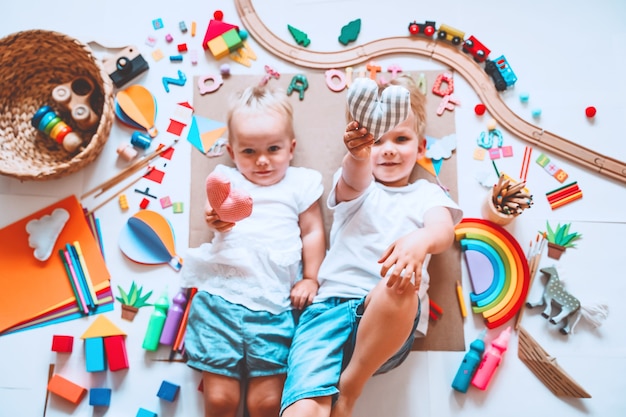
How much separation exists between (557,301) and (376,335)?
517mm

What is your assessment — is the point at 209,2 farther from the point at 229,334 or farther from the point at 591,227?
the point at 591,227

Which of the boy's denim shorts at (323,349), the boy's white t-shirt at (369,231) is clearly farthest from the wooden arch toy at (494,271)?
the boy's denim shorts at (323,349)

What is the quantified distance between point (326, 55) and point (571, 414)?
1.09 m

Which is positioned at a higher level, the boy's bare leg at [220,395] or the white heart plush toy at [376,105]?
the white heart plush toy at [376,105]

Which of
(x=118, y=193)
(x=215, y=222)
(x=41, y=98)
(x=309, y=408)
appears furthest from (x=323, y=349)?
(x=41, y=98)

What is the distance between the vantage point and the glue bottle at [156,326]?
51.4 inches

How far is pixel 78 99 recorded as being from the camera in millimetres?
1384

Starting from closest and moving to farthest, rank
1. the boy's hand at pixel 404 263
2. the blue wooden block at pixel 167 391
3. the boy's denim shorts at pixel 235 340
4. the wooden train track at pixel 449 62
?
the boy's hand at pixel 404 263
the boy's denim shorts at pixel 235 340
the blue wooden block at pixel 167 391
the wooden train track at pixel 449 62

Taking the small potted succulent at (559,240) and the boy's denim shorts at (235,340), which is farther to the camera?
the small potted succulent at (559,240)

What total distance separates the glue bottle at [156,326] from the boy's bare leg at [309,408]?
418 millimetres

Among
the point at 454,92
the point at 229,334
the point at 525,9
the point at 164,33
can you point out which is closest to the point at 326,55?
the point at 454,92

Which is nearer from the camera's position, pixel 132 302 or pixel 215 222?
pixel 215 222

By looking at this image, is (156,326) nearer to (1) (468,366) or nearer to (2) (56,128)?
(2) (56,128)

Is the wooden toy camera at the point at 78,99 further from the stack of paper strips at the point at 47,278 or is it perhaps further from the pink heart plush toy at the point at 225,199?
the pink heart plush toy at the point at 225,199
